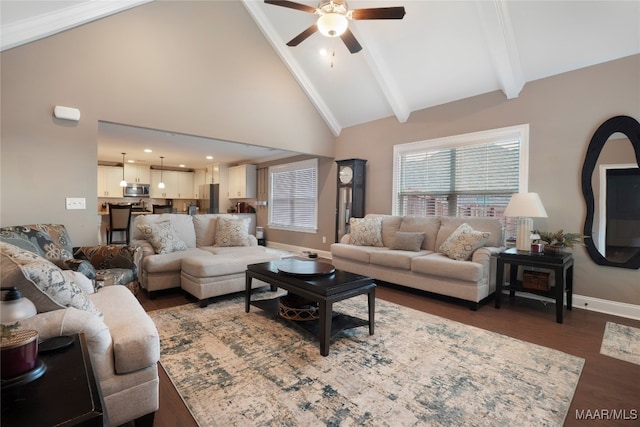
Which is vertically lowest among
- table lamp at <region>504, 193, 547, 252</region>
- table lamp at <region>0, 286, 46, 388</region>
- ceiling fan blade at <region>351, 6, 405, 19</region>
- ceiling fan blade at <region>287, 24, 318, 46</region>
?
table lamp at <region>0, 286, 46, 388</region>

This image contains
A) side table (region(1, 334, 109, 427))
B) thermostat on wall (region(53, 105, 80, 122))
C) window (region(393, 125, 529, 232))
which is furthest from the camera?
window (region(393, 125, 529, 232))

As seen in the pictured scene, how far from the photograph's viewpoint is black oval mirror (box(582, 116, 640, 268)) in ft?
10.4

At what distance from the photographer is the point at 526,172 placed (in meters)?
3.85

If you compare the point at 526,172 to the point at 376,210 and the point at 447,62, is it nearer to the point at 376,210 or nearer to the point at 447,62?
the point at 447,62

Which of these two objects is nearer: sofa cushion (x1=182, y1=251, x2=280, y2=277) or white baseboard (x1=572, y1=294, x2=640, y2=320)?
white baseboard (x1=572, y1=294, x2=640, y2=320)

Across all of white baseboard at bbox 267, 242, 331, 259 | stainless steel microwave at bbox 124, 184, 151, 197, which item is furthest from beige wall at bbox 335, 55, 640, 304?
stainless steel microwave at bbox 124, 184, 151, 197

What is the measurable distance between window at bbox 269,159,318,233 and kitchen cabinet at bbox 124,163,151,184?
4082mm

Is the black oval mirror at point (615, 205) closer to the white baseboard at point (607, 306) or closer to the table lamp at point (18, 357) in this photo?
the white baseboard at point (607, 306)

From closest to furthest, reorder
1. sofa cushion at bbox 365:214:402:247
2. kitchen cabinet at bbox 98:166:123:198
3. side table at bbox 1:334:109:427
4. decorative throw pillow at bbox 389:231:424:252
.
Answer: side table at bbox 1:334:109:427 < decorative throw pillow at bbox 389:231:424:252 < sofa cushion at bbox 365:214:402:247 < kitchen cabinet at bbox 98:166:123:198

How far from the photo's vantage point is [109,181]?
27.6 ft

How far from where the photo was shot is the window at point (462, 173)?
4.04 metres

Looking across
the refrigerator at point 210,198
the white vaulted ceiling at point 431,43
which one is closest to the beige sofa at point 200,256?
the white vaulted ceiling at point 431,43

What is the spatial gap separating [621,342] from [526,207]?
4.72ft

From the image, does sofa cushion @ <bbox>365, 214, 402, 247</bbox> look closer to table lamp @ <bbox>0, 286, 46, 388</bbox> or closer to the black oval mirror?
the black oval mirror
